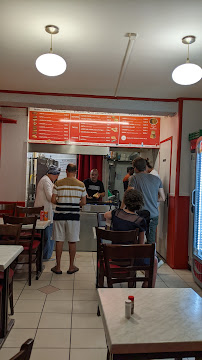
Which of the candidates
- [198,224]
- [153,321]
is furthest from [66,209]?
[153,321]

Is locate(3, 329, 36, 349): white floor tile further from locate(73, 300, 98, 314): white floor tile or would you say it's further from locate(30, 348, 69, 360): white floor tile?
locate(73, 300, 98, 314): white floor tile

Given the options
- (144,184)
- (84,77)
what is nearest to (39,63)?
(84,77)

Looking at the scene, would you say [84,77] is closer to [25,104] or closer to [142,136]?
[25,104]

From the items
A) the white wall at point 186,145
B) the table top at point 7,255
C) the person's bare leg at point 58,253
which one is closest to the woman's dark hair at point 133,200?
the table top at point 7,255

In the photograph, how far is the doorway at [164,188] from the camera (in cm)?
581

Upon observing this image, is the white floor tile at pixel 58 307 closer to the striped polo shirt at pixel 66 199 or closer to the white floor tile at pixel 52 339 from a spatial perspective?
the white floor tile at pixel 52 339

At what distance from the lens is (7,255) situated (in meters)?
2.56

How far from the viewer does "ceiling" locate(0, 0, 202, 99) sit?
2.75 metres

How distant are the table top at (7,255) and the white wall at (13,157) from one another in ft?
11.9

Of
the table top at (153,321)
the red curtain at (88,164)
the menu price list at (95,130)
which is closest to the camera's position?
the table top at (153,321)

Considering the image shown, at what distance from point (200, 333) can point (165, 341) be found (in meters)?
0.20

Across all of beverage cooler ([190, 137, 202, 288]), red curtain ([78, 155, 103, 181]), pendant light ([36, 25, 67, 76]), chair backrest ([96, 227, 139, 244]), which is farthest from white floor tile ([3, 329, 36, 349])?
red curtain ([78, 155, 103, 181])

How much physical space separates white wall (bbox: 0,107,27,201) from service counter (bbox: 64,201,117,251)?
1335 millimetres

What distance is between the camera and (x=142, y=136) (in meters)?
6.56
